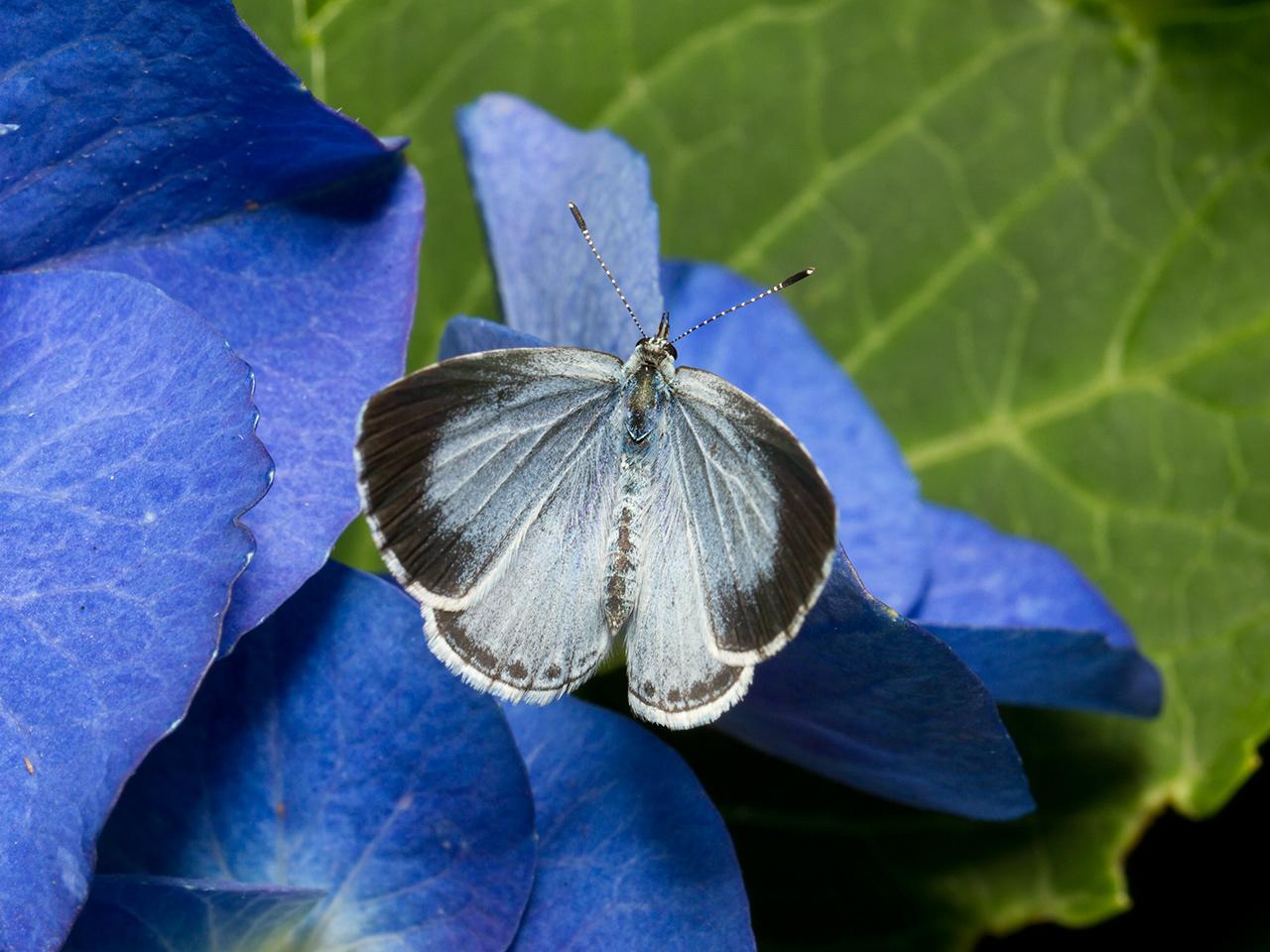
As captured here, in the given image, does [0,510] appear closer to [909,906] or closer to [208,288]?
[208,288]

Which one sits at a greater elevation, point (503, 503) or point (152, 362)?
point (152, 362)

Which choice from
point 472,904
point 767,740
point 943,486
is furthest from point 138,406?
point 943,486

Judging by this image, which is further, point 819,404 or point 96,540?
point 819,404

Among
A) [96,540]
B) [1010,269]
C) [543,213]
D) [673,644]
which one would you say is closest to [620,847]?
[673,644]

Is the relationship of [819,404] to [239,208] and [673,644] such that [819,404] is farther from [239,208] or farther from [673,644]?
[239,208]

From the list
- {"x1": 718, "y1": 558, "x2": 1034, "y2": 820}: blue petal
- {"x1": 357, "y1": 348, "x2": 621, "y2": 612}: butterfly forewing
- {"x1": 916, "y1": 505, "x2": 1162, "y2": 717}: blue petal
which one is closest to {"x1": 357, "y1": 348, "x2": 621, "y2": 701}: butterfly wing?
{"x1": 357, "y1": 348, "x2": 621, "y2": 612}: butterfly forewing

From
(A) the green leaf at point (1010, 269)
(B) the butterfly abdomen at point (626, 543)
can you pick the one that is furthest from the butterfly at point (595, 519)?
(A) the green leaf at point (1010, 269)

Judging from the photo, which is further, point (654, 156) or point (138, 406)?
point (654, 156)

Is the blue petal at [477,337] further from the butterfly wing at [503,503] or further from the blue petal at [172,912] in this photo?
the blue petal at [172,912]
